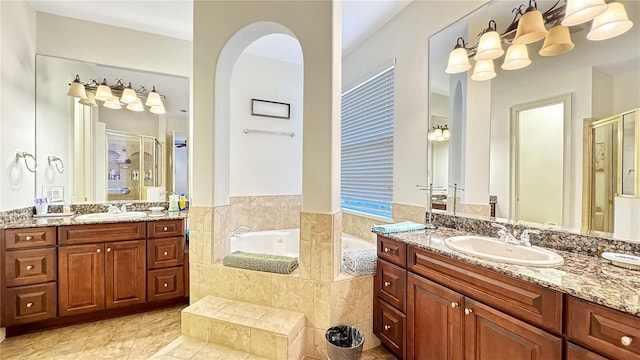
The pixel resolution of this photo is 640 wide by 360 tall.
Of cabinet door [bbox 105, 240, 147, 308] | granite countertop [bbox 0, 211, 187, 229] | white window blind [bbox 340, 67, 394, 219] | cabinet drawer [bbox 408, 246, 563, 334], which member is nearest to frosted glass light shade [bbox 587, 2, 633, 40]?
cabinet drawer [bbox 408, 246, 563, 334]

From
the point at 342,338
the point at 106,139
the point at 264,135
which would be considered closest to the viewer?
the point at 342,338

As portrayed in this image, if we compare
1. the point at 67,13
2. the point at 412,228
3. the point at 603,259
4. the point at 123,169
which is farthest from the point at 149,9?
the point at 603,259

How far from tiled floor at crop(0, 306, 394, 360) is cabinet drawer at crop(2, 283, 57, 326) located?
0.53ft

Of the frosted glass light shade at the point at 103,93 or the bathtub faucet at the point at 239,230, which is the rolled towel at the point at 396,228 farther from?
the frosted glass light shade at the point at 103,93

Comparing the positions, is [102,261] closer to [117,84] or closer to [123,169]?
[123,169]

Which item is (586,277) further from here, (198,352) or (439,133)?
(198,352)

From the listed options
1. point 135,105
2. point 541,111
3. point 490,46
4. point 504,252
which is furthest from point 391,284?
point 135,105

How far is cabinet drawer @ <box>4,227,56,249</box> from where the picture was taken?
7.08ft

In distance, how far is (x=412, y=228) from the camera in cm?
210

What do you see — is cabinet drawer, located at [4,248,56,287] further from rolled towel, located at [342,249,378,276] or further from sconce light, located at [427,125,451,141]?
sconce light, located at [427,125,451,141]

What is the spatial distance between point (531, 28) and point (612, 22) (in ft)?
1.15

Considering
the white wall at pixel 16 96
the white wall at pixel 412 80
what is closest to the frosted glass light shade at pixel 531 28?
the white wall at pixel 412 80

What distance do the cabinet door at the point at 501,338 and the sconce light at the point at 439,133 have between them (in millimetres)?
1330

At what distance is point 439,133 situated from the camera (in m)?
2.31
